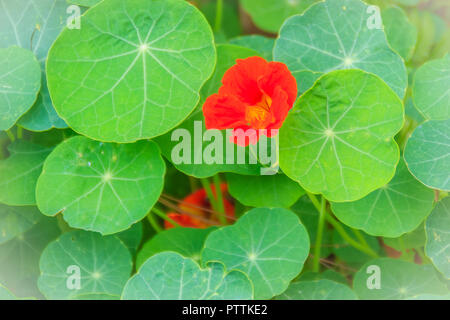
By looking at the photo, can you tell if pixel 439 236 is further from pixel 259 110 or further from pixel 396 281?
pixel 259 110

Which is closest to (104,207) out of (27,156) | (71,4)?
(27,156)

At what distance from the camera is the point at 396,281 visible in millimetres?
1196

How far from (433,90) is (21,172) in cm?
112

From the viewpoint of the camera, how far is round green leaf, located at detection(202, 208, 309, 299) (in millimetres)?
1112

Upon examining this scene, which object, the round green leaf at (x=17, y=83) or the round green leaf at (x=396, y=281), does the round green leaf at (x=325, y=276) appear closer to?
the round green leaf at (x=396, y=281)

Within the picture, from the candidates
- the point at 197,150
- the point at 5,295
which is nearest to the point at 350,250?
the point at 197,150

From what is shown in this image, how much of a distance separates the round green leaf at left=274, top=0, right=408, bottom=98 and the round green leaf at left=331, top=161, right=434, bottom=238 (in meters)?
0.30

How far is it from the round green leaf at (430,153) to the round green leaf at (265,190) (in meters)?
0.29

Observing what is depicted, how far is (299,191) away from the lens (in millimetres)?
1217

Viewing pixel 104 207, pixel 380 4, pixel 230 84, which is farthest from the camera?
pixel 380 4

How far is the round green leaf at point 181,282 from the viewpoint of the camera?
1.04m

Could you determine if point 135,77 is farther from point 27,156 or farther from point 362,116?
point 362,116

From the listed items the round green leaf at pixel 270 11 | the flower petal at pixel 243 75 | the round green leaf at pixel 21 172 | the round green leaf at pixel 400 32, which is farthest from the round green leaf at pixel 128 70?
the round green leaf at pixel 270 11

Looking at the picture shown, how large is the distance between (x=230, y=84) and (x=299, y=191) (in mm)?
371
